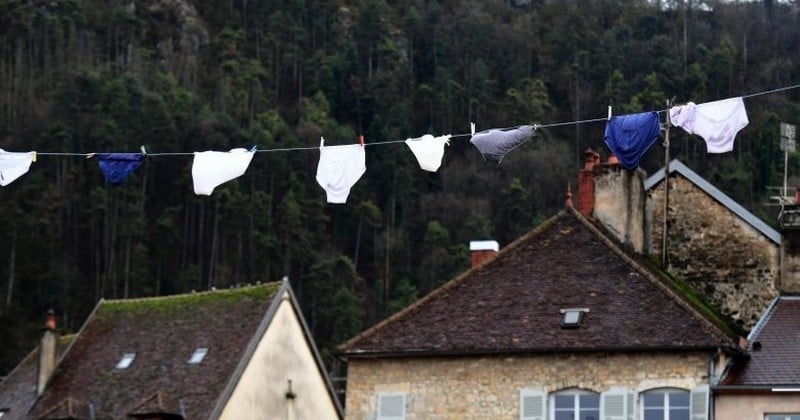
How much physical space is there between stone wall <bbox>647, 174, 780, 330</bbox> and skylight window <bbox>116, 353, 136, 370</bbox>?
16.2 metres

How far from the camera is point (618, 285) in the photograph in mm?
42312

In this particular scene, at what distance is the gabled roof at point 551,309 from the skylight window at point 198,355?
13266 millimetres

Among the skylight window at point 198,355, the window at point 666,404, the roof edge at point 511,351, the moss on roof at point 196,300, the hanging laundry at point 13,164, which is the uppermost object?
the moss on roof at point 196,300

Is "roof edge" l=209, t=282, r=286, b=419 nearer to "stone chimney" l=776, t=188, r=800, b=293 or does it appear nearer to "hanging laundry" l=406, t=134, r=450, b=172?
"stone chimney" l=776, t=188, r=800, b=293

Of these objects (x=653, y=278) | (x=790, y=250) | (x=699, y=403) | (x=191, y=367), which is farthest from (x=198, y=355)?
(x=699, y=403)

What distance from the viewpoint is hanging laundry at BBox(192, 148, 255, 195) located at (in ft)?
126

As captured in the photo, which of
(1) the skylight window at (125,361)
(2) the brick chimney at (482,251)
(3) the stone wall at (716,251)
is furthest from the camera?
(1) the skylight window at (125,361)

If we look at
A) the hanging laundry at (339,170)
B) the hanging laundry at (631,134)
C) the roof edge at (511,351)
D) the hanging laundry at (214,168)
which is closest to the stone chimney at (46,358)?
the roof edge at (511,351)

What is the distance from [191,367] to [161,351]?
5.25ft

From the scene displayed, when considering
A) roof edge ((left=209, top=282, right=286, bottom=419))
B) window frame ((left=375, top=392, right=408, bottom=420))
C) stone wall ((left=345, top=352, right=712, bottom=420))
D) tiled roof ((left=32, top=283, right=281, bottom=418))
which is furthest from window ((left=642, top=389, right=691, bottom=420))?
tiled roof ((left=32, top=283, right=281, bottom=418))

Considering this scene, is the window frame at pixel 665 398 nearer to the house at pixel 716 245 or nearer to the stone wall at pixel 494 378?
the stone wall at pixel 494 378

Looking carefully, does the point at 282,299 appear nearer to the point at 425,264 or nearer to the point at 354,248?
the point at 425,264

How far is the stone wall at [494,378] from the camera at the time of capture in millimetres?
40344

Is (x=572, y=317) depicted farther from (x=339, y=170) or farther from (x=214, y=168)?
(x=214, y=168)
